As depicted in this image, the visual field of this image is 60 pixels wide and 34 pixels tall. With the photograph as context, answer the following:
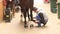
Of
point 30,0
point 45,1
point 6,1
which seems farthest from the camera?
point 45,1

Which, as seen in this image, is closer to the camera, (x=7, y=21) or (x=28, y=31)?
(x=28, y=31)

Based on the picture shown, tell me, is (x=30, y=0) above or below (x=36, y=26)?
above

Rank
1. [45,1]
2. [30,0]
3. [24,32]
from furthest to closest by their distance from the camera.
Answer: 1. [45,1]
2. [30,0]
3. [24,32]

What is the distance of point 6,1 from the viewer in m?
5.90

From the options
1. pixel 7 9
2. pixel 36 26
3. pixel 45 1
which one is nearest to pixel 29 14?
pixel 36 26

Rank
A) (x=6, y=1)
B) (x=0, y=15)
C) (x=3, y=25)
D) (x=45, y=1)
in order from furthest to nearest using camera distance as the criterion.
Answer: (x=45, y=1), (x=6, y=1), (x=0, y=15), (x=3, y=25)

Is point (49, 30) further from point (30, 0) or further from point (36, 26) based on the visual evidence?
point (30, 0)

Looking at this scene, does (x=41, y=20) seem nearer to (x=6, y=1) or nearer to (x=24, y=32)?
(x=24, y=32)

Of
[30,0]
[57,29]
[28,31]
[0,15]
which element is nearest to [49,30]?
[57,29]

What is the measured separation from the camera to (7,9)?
219 inches

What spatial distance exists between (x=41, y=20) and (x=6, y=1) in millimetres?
1867

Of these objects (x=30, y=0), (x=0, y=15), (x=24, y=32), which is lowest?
(x=24, y=32)

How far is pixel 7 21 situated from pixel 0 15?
10.9 inches

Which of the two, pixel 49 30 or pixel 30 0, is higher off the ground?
pixel 30 0
